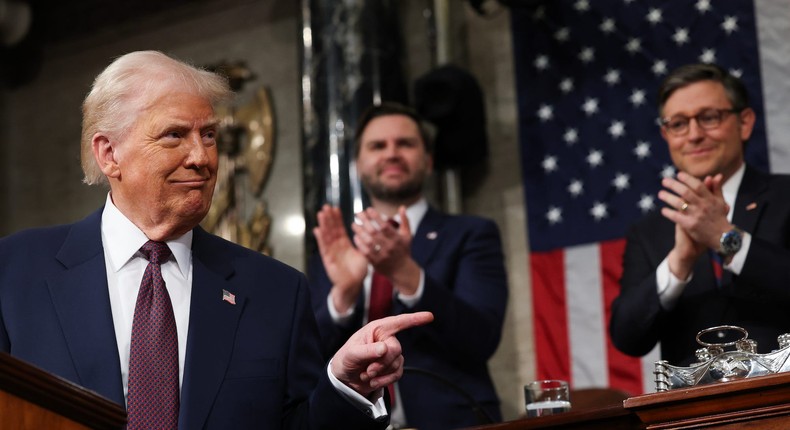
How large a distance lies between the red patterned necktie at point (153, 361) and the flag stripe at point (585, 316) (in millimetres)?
4063

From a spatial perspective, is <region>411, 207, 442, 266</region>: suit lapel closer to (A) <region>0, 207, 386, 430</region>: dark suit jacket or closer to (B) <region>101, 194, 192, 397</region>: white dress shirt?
(A) <region>0, 207, 386, 430</region>: dark suit jacket

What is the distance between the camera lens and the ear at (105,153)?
303 cm

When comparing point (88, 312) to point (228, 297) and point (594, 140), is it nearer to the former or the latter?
point (228, 297)

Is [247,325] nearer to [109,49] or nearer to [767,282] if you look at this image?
[767,282]

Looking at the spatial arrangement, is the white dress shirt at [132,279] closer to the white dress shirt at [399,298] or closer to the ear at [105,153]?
the ear at [105,153]

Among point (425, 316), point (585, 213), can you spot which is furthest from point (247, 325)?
point (585, 213)

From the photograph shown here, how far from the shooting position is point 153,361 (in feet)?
8.92

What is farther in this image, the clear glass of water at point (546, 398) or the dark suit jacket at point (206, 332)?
the clear glass of water at point (546, 398)

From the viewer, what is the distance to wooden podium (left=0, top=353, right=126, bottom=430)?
1967mm

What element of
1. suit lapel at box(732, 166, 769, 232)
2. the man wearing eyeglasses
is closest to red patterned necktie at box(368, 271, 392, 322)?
the man wearing eyeglasses

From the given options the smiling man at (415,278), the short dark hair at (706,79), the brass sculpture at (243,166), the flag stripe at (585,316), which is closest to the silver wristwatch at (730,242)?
the short dark hair at (706,79)

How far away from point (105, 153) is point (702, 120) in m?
2.28

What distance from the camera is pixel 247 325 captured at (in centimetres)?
294

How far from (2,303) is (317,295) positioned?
91.8 inches
